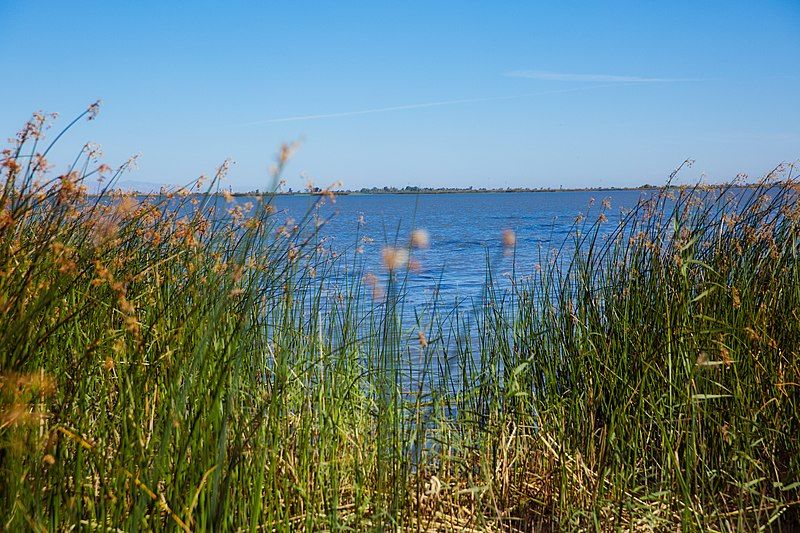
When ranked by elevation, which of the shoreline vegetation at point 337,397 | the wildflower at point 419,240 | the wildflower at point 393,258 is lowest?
the shoreline vegetation at point 337,397

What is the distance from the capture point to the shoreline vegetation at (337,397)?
1.85m

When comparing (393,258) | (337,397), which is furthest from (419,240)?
(337,397)

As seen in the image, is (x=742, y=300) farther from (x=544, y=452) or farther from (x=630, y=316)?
(x=544, y=452)

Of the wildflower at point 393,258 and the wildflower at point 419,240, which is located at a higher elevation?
the wildflower at point 419,240

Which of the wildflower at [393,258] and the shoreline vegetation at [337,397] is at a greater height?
the wildflower at [393,258]

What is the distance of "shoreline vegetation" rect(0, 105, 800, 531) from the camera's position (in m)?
1.85

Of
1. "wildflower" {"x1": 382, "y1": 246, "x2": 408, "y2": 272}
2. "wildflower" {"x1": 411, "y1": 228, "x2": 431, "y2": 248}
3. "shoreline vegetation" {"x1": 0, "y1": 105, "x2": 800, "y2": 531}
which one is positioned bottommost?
"shoreline vegetation" {"x1": 0, "y1": 105, "x2": 800, "y2": 531}

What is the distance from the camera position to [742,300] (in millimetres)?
3314

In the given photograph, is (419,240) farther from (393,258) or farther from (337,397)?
(337,397)

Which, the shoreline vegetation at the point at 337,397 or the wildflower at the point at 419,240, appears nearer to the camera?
the shoreline vegetation at the point at 337,397

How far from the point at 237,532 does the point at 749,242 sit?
8.88 feet

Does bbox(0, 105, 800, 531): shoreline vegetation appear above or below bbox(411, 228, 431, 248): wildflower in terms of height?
below

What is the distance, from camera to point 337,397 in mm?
3004

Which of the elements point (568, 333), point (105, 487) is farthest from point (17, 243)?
point (568, 333)
